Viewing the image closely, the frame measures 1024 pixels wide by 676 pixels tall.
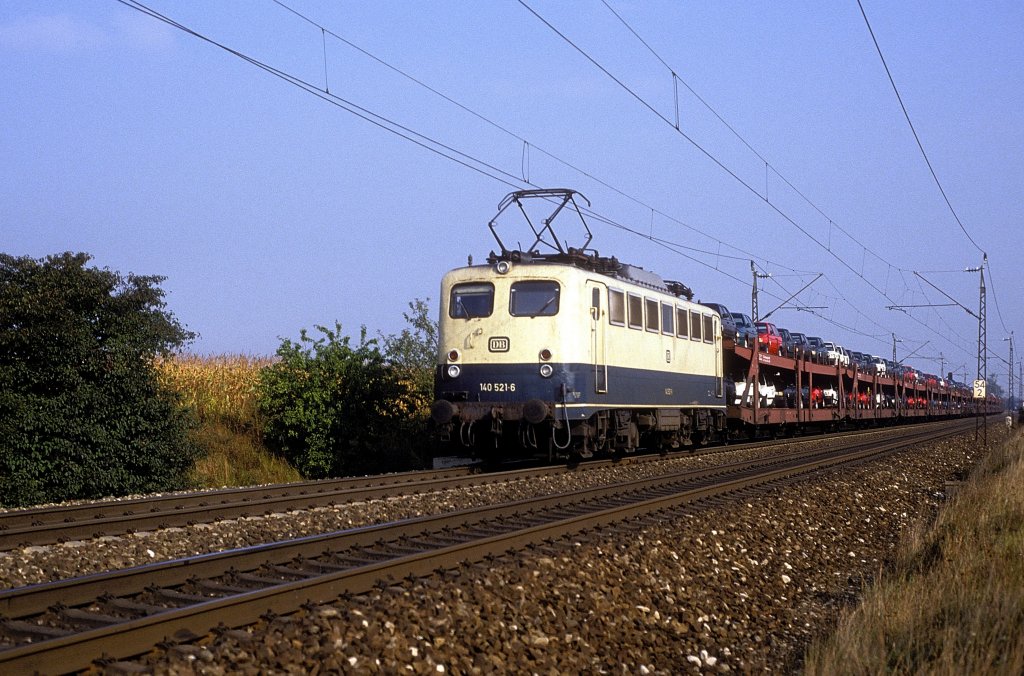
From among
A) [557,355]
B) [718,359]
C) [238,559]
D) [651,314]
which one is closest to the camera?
[238,559]

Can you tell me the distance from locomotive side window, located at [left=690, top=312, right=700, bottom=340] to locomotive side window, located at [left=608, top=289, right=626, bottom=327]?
170 inches

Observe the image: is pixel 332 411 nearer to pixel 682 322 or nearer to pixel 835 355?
pixel 682 322

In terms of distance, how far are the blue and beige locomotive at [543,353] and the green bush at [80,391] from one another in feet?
14.6

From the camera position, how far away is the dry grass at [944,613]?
20.0 ft

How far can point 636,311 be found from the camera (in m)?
19.5

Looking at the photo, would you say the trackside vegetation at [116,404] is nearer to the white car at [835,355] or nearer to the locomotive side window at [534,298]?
the locomotive side window at [534,298]

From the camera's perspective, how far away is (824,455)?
23266 mm

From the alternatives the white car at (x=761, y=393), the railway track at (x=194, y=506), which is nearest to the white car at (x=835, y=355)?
the white car at (x=761, y=393)

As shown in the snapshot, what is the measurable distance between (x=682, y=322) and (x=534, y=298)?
5786 mm

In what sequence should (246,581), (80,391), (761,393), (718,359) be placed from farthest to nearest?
(761,393) < (718,359) < (80,391) < (246,581)

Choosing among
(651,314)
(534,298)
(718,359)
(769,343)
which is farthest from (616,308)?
(769,343)

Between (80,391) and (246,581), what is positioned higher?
(80,391)

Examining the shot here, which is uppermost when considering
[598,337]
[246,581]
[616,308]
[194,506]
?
[616,308]

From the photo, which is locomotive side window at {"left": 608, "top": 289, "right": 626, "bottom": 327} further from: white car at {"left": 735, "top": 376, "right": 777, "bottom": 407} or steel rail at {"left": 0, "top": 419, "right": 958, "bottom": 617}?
white car at {"left": 735, "top": 376, "right": 777, "bottom": 407}
